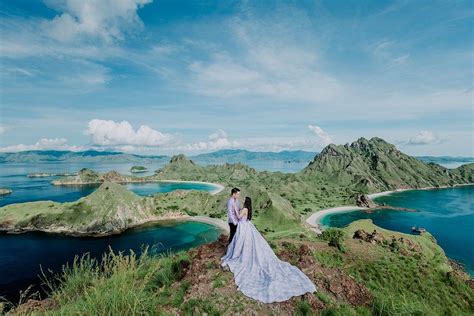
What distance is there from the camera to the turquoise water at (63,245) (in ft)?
185

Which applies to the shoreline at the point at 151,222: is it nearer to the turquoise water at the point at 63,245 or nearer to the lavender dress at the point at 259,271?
the turquoise water at the point at 63,245

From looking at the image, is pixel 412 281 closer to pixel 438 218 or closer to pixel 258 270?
pixel 258 270

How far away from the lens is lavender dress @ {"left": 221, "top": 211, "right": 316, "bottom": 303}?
11750mm

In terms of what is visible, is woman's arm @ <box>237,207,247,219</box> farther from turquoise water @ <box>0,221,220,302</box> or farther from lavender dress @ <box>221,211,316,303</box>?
turquoise water @ <box>0,221,220,302</box>

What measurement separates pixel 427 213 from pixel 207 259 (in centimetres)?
13727

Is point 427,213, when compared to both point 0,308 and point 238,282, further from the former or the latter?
point 0,308

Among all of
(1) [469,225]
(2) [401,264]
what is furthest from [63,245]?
(1) [469,225]

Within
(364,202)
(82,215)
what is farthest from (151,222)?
(364,202)

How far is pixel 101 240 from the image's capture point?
259 ft

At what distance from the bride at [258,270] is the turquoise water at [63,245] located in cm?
4416

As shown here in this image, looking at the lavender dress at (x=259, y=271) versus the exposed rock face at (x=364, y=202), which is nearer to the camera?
the lavender dress at (x=259, y=271)

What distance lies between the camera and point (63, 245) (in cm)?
7450

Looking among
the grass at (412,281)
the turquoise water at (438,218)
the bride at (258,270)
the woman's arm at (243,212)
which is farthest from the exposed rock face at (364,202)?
the woman's arm at (243,212)

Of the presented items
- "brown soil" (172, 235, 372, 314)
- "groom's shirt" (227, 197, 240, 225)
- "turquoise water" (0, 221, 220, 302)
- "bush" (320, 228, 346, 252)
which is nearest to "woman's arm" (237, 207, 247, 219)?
"groom's shirt" (227, 197, 240, 225)
